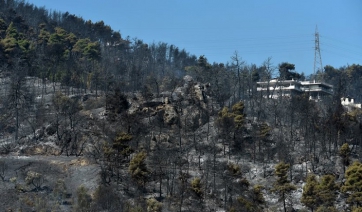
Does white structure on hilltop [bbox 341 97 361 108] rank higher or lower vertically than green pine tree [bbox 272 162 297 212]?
higher

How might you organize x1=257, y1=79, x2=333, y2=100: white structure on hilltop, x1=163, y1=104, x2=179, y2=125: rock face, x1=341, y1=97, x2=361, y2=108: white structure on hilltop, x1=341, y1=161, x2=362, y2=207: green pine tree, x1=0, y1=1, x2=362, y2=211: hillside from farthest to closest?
x1=257, y1=79, x2=333, y2=100: white structure on hilltop → x1=341, y1=97, x2=361, y2=108: white structure on hilltop → x1=163, y1=104, x2=179, y2=125: rock face → x1=0, y1=1, x2=362, y2=211: hillside → x1=341, y1=161, x2=362, y2=207: green pine tree

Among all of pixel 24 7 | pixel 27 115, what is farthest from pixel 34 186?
pixel 24 7

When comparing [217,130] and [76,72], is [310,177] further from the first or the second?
[76,72]

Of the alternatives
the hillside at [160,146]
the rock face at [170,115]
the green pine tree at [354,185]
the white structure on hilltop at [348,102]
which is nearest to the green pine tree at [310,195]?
the hillside at [160,146]

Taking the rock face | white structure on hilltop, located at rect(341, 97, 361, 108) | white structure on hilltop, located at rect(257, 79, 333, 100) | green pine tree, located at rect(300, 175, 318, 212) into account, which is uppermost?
white structure on hilltop, located at rect(257, 79, 333, 100)

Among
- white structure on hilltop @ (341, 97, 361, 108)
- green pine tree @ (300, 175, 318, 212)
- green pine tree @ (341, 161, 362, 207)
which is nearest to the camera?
green pine tree @ (341, 161, 362, 207)

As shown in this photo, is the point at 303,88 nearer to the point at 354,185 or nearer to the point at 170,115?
the point at 170,115

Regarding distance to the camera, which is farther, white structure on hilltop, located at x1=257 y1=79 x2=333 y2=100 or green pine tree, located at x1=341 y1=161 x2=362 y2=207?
white structure on hilltop, located at x1=257 y1=79 x2=333 y2=100

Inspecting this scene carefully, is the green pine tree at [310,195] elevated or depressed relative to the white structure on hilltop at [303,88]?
depressed

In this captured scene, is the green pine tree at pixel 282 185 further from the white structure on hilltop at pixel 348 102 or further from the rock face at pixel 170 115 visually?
the white structure on hilltop at pixel 348 102

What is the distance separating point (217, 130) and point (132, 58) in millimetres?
44802

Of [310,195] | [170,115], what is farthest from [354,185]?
[170,115]

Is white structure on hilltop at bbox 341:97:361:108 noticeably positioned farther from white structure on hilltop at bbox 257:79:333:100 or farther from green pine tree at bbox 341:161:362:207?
green pine tree at bbox 341:161:362:207

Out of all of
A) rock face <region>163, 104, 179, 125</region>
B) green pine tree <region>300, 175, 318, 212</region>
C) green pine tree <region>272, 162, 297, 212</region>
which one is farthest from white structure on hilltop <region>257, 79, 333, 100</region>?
green pine tree <region>300, 175, 318, 212</region>
